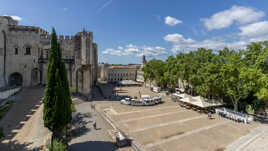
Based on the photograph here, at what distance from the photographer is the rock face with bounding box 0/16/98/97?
2414cm

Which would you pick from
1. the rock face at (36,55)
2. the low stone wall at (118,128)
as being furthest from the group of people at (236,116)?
the rock face at (36,55)

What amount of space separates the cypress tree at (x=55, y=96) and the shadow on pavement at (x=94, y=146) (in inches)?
78.8

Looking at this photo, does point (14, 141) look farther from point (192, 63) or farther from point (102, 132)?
point (192, 63)

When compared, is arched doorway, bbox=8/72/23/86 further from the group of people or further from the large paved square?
the group of people

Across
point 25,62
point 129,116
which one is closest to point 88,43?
point 25,62

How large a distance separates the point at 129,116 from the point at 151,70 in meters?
25.5

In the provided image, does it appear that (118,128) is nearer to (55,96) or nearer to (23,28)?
(55,96)

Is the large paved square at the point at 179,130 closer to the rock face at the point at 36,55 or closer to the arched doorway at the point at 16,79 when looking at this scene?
the rock face at the point at 36,55

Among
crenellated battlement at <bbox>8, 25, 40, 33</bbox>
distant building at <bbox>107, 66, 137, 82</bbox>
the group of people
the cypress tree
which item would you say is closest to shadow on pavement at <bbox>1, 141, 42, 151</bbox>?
the cypress tree

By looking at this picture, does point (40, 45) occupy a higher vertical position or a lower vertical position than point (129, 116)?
higher

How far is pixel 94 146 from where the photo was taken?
985 cm

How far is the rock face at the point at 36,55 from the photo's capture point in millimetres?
24136

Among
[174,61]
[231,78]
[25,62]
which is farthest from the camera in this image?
[174,61]

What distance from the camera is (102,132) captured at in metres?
12.3
